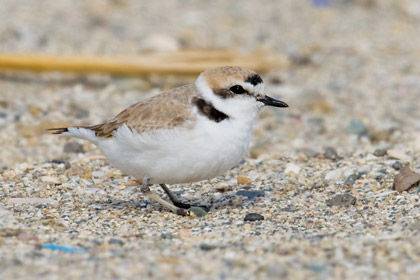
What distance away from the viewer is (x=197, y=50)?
9711 millimetres

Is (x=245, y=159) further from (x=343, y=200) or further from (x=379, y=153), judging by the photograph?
(x=343, y=200)

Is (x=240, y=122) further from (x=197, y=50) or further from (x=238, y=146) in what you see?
(x=197, y=50)

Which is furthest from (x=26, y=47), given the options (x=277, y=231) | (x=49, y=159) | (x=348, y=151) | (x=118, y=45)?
(x=277, y=231)

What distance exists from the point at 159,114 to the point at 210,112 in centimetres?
36

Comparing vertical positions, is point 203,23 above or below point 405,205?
above

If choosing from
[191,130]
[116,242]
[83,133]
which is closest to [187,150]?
[191,130]

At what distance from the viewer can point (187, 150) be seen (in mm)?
4520

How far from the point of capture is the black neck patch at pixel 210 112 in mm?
4624

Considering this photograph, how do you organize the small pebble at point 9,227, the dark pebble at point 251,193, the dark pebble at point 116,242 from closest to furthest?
1. the dark pebble at point 116,242
2. the small pebble at point 9,227
3. the dark pebble at point 251,193

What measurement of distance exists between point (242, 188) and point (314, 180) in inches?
22.9

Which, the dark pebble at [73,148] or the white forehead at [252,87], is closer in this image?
the white forehead at [252,87]

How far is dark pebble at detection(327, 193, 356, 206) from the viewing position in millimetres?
5047

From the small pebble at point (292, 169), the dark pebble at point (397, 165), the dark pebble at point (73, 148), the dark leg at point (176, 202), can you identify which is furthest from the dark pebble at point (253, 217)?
the dark pebble at point (73, 148)

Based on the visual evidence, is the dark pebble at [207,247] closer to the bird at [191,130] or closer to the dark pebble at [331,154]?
the bird at [191,130]
